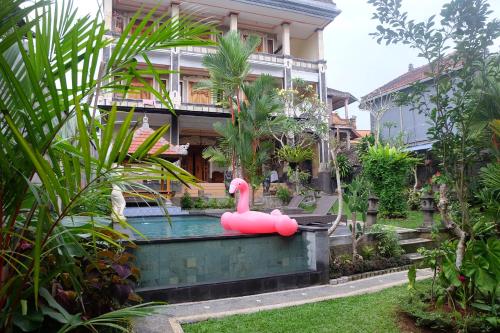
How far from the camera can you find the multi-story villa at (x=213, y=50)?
51.2 feet

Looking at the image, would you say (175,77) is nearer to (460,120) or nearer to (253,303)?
(253,303)

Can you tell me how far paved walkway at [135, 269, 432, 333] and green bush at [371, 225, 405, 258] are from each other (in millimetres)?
632

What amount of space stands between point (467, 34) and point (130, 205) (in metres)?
10.1

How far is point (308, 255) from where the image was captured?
15.8 feet

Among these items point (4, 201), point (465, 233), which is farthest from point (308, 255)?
point (4, 201)

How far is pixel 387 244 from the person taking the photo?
5.75 metres

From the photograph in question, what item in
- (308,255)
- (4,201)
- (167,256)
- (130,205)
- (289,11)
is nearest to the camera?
(4,201)

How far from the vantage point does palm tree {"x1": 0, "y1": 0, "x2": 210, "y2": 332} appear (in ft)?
4.09

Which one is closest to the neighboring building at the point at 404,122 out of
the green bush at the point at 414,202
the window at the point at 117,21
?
the green bush at the point at 414,202

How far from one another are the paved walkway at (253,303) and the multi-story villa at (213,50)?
35.8 feet

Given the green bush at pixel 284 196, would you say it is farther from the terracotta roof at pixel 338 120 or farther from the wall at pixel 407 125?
the terracotta roof at pixel 338 120

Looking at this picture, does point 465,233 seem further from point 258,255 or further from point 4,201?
point 4,201

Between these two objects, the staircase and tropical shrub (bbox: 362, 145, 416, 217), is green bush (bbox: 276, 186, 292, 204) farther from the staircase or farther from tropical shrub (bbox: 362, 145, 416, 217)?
the staircase

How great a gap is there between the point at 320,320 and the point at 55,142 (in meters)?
2.73
